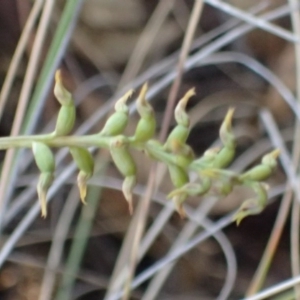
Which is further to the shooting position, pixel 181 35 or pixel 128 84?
pixel 181 35

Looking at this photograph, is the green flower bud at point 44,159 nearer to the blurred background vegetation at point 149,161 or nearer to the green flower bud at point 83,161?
the green flower bud at point 83,161

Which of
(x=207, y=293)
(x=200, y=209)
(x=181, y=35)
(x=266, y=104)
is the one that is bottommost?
(x=207, y=293)

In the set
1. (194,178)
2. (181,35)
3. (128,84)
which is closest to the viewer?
(194,178)

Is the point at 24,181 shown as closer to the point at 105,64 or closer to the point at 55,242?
the point at 55,242

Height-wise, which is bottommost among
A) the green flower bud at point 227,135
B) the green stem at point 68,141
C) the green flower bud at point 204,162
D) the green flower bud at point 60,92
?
the green flower bud at point 204,162

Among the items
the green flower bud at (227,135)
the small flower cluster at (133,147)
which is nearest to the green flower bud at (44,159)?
the small flower cluster at (133,147)

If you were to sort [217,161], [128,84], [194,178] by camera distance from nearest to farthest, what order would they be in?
[217,161] → [194,178] → [128,84]

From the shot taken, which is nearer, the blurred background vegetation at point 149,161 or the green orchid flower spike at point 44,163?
the green orchid flower spike at point 44,163

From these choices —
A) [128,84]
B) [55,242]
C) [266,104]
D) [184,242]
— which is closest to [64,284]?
[55,242]

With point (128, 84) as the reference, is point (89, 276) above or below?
below
